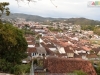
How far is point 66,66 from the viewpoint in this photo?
54.2 feet

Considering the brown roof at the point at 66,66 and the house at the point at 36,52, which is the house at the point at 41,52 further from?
the brown roof at the point at 66,66

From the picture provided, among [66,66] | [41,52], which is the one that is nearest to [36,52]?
[41,52]

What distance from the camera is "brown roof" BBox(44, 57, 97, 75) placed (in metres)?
16.1

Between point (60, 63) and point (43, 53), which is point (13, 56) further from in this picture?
point (43, 53)

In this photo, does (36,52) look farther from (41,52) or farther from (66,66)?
(66,66)

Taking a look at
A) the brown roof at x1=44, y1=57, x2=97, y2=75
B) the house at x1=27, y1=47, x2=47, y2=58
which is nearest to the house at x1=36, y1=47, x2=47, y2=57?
the house at x1=27, y1=47, x2=47, y2=58

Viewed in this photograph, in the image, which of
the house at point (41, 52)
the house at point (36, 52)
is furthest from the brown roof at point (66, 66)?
A: the house at point (41, 52)

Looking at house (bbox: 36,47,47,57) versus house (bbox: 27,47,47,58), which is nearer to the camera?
house (bbox: 27,47,47,58)

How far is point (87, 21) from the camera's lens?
13312 centimetres

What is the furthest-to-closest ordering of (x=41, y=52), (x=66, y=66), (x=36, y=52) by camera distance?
(x=41, y=52), (x=36, y=52), (x=66, y=66)

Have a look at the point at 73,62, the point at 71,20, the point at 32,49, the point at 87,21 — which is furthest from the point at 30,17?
the point at 73,62

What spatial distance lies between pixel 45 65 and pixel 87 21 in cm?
11864

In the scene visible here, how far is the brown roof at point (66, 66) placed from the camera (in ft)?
53.0

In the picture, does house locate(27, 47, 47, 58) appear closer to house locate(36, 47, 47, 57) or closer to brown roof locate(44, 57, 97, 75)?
house locate(36, 47, 47, 57)
